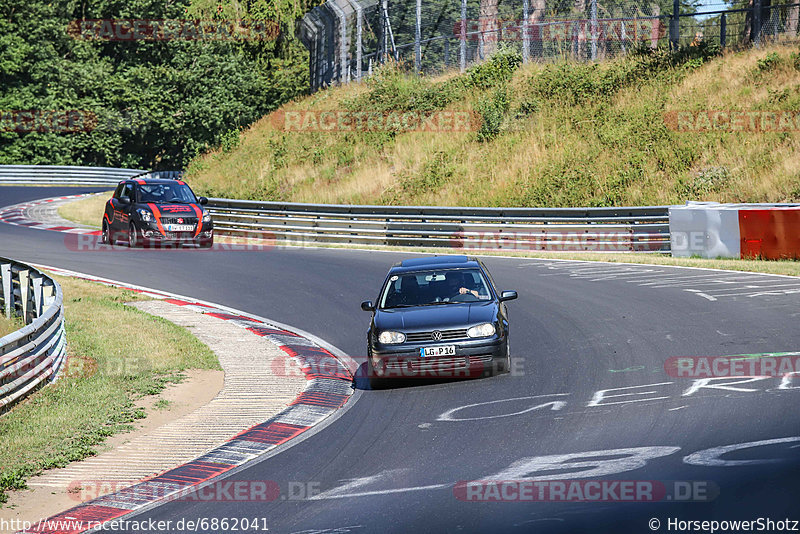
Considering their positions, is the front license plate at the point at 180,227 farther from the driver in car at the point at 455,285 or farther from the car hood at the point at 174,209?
the driver in car at the point at 455,285

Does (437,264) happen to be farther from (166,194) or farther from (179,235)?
(166,194)

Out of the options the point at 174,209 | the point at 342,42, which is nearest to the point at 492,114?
the point at 342,42

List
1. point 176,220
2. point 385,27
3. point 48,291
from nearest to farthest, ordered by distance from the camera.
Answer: point 48,291
point 176,220
point 385,27

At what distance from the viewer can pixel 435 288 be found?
12.7 m

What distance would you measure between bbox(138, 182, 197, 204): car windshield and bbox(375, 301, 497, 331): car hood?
15.3 meters

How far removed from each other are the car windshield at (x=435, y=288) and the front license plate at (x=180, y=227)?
559 inches

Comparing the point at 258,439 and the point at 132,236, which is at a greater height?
the point at 132,236

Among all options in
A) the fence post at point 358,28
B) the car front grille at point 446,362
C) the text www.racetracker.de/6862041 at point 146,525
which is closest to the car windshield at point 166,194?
the fence post at point 358,28

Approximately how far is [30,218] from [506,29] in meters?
19.4

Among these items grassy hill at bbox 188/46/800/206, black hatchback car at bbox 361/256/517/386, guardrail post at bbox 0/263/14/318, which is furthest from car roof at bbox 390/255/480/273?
grassy hill at bbox 188/46/800/206

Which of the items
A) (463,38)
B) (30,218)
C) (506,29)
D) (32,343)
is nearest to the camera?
(32,343)

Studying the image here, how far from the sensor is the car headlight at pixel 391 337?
1156cm

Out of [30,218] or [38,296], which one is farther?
[30,218]

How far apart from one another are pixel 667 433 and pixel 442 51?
3132cm
